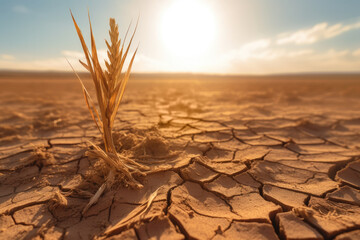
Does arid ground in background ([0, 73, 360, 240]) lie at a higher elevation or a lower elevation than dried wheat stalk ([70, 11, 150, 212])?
lower

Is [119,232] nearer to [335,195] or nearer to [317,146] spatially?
[335,195]

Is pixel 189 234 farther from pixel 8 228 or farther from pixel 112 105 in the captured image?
pixel 8 228

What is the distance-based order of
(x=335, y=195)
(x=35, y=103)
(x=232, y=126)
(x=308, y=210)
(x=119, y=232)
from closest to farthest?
(x=119, y=232), (x=308, y=210), (x=335, y=195), (x=232, y=126), (x=35, y=103)

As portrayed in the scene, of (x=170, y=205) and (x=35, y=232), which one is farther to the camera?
(x=170, y=205)

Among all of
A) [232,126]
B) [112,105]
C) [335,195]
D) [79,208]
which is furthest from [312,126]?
[79,208]

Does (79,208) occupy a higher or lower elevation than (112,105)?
lower

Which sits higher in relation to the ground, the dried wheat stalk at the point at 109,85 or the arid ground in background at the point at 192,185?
the dried wheat stalk at the point at 109,85

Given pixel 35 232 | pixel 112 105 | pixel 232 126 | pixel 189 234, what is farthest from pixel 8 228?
pixel 232 126

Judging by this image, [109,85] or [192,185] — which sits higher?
[109,85]

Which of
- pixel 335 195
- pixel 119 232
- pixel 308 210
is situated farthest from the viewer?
pixel 335 195

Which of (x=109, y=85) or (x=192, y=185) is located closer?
(x=109, y=85)
